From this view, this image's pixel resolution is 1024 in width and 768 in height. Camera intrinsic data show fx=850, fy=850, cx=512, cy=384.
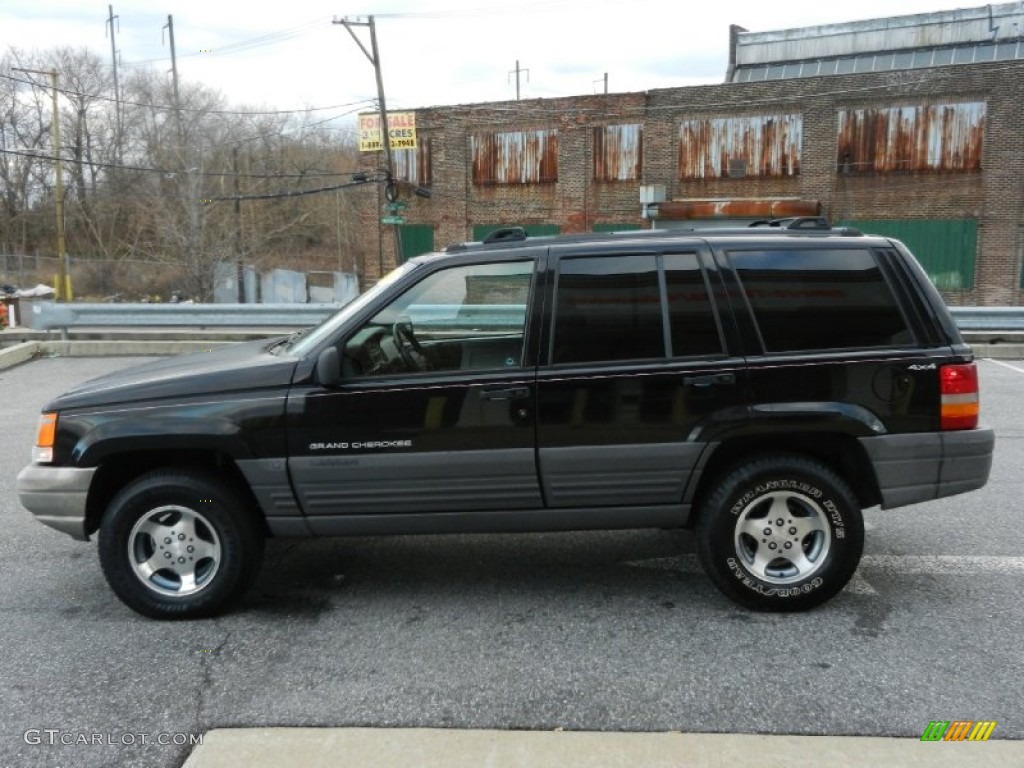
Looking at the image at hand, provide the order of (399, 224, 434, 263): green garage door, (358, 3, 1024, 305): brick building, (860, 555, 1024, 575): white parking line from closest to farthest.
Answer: (860, 555, 1024, 575): white parking line
(358, 3, 1024, 305): brick building
(399, 224, 434, 263): green garage door

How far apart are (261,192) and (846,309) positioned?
49.5 m

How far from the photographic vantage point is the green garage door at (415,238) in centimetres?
3356

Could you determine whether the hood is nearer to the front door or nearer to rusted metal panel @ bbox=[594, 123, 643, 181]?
the front door

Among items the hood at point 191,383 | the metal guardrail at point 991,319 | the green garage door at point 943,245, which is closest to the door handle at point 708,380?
the hood at point 191,383

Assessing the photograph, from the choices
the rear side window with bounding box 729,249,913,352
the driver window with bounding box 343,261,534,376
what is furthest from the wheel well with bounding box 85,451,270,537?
the rear side window with bounding box 729,249,913,352

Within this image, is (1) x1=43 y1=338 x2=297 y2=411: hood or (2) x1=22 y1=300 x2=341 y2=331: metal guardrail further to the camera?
(2) x1=22 y1=300 x2=341 y2=331: metal guardrail

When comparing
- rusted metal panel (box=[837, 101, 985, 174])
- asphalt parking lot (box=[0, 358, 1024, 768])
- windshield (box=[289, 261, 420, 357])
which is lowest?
asphalt parking lot (box=[0, 358, 1024, 768])

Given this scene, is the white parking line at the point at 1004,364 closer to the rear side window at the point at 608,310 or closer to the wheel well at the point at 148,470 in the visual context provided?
the rear side window at the point at 608,310

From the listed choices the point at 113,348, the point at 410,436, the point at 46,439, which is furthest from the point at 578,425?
the point at 113,348

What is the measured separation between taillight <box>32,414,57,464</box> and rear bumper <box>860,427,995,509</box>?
3.83 meters

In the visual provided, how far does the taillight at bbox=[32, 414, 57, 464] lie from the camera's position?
4.04 metres

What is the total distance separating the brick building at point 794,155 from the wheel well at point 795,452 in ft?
86.0

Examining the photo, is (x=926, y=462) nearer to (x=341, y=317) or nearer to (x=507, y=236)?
(x=507, y=236)

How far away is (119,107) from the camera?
5338 centimetres
